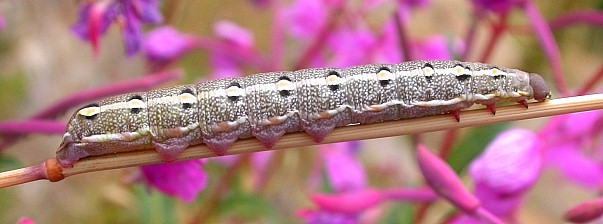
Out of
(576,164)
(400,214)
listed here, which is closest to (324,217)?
(400,214)

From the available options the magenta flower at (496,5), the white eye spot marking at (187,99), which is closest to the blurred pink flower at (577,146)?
the magenta flower at (496,5)

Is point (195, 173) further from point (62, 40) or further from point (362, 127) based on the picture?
point (62, 40)

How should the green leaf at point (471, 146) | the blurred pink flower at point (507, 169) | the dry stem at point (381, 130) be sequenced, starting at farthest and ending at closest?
the green leaf at point (471, 146)
the blurred pink flower at point (507, 169)
the dry stem at point (381, 130)

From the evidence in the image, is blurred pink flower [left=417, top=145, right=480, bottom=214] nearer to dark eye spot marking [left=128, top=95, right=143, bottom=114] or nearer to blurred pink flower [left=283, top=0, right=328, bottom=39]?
dark eye spot marking [left=128, top=95, right=143, bottom=114]

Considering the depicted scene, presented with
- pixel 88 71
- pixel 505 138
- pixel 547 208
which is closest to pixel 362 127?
pixel 505 138

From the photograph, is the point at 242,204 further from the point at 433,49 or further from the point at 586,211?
the point at 586,211

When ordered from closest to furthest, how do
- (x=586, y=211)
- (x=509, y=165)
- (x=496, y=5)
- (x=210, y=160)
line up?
1. (x=586, y=211)
2. (x=509, y=165)
3. (x=496, y=5)
4. (x=210, y=160)

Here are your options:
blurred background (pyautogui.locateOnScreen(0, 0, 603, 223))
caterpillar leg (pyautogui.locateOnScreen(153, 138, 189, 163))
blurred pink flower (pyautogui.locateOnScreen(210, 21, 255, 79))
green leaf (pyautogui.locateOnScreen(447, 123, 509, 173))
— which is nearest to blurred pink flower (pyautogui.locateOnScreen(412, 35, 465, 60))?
blurred background (pyautogui.locateOnScreen(0, 0, 603, 223))

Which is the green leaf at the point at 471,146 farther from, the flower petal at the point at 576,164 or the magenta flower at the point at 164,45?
the magenta flower at the point at 164,45
